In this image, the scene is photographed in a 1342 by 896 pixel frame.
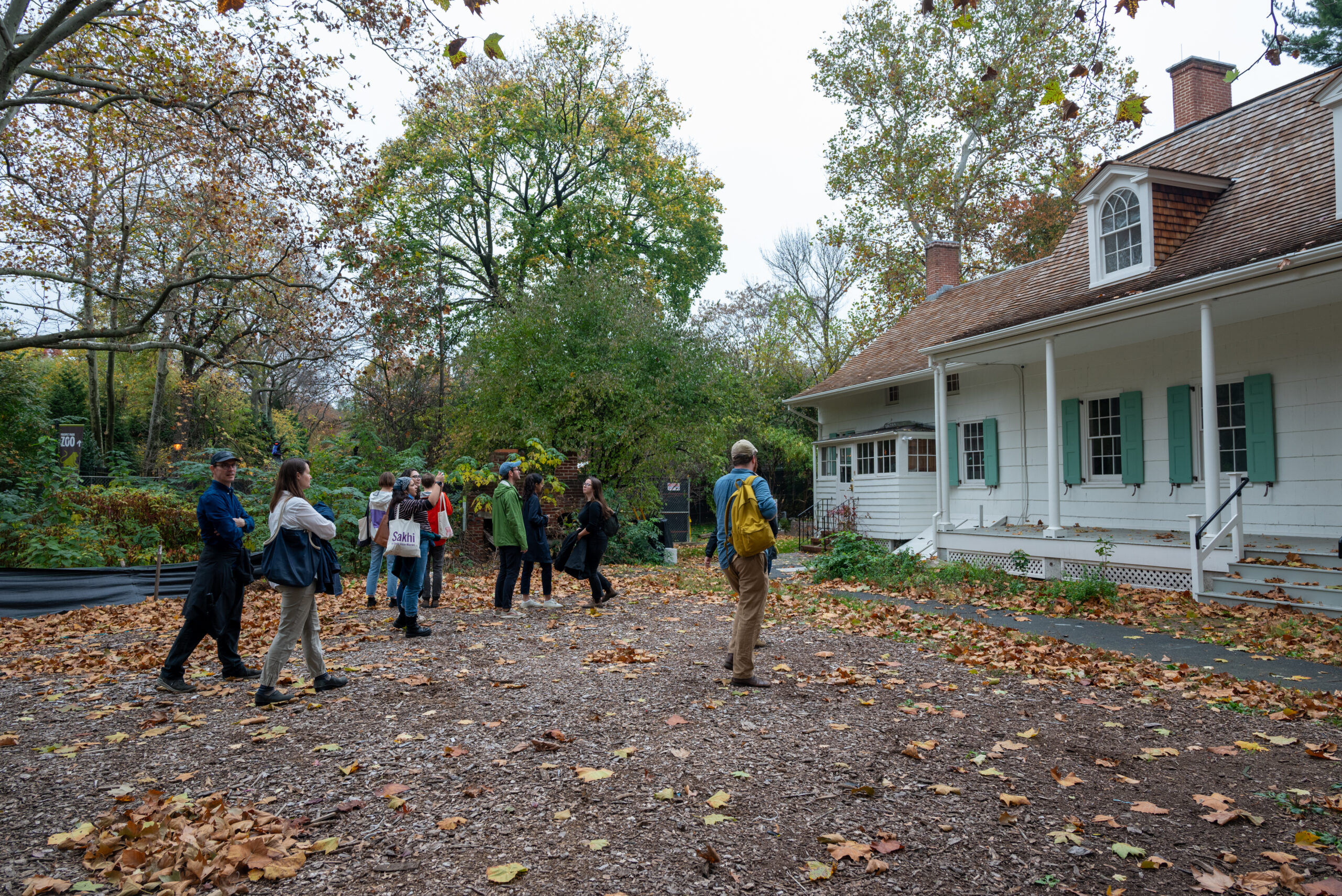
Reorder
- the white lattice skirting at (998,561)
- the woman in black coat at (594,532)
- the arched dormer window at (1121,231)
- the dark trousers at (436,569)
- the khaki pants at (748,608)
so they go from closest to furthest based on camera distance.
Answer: the khaki pants at (748,608) < the woman in black coat at (594,532) < the dark trousers at (436,569) < the arched dormer window at (1121,231) < the white lattice skirting at (998,561)

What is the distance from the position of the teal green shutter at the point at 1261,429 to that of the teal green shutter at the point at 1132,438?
72.8 inches

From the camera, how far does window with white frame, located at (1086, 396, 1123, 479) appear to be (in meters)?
14.1

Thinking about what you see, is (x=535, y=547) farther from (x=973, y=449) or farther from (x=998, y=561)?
(x=973, y=449)

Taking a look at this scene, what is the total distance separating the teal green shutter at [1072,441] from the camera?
14570 mm

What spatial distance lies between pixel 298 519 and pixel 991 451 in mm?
14211

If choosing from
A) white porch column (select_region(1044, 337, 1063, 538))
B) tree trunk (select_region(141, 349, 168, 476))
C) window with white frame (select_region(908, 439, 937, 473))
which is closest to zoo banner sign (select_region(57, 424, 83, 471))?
tree trunk (select_region(141, 349, 168, 476))

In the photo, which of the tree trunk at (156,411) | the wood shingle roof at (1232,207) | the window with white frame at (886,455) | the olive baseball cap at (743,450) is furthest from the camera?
the tree trunk at (156,411)

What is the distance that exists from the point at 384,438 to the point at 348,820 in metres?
19.6

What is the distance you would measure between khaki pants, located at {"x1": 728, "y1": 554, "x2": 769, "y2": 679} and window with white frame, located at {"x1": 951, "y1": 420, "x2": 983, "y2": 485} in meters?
12.3

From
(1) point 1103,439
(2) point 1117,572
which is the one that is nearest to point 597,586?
(2) point 1117,572

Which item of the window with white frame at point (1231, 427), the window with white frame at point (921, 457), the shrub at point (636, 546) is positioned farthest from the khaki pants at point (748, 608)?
the window with white frame at point (921, 457)

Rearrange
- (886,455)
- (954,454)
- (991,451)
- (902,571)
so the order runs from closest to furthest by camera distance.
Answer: (902,571)
(991,451)
(954,454)
(886,455)

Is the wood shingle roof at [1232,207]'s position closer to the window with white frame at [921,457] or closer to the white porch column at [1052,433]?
the white porch column at [1052,433]

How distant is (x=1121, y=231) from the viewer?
1304cm
